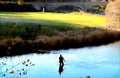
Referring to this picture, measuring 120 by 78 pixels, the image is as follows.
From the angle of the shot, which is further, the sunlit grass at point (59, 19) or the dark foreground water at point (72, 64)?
the sunlit grass at point (59, 19)

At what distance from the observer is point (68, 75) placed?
3203cm

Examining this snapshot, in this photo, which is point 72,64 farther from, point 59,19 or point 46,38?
point 59,19

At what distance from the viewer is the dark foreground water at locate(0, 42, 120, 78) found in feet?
104

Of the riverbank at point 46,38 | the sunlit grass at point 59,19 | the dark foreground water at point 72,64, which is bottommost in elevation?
the sunlit grass at point 59,19

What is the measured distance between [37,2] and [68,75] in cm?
8087

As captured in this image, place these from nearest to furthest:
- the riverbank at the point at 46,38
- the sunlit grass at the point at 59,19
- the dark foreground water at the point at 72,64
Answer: the dark foreground water at the point at 72,64, the riverbank at the point at 46,38, the sunlit grass at the point at 59,19

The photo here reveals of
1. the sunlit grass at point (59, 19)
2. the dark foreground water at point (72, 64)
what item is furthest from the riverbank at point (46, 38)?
the sunlit grass at point (59, 19)

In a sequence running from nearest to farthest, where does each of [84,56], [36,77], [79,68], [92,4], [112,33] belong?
[36,77] < [79,68] < [84,56] < [112,33] < [92,4]

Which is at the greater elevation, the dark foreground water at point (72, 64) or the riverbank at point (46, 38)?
the dark foreground water at point (72, 64)

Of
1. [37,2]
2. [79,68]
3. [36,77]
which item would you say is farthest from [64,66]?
[37,2]

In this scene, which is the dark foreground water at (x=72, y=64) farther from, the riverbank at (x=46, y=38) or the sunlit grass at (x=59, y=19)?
the sunlit grass at (x=59, y=19)

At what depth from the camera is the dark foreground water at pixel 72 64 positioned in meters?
31.8

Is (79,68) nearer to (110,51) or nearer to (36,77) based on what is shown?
(36,77)

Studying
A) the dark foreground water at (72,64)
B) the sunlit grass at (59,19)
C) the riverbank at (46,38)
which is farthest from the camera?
the sunlit grass at (59,19)
